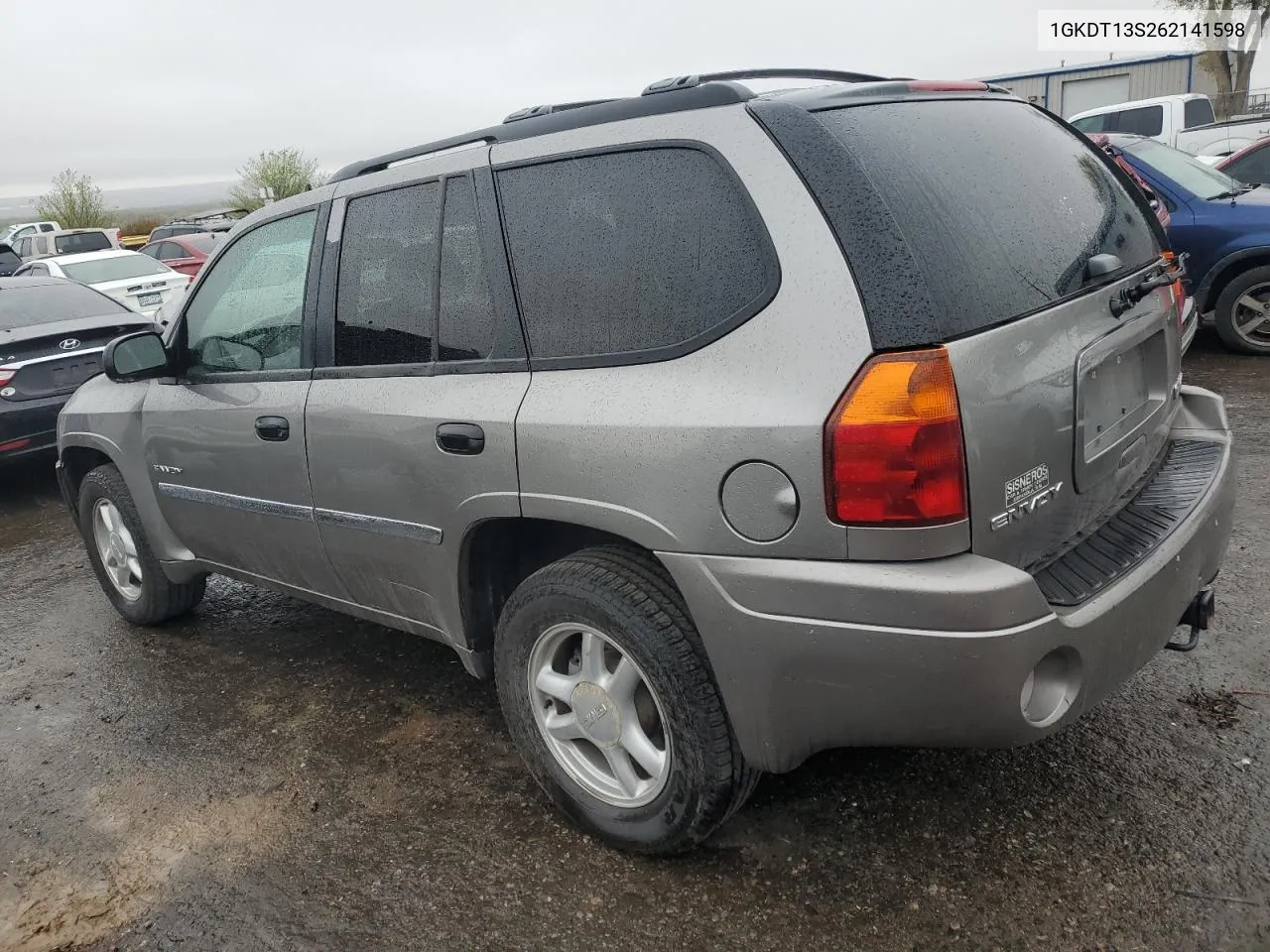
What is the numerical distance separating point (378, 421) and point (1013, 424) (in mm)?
1711

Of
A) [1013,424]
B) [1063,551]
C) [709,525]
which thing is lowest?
[1063,551]

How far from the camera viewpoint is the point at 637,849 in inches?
104

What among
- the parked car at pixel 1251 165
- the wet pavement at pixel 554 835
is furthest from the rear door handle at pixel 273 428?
the parked car at pixel 1251 165

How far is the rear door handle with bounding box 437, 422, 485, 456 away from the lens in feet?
8.75

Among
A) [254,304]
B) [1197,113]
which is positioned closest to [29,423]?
[254,304]

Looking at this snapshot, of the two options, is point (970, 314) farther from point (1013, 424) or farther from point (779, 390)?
point (779, 390)

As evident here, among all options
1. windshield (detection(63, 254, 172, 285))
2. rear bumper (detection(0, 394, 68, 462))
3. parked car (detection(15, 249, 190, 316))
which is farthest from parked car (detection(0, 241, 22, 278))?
rear bumper (detection(0, 394, 68, 462))

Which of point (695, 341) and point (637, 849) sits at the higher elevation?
point (695, 341)

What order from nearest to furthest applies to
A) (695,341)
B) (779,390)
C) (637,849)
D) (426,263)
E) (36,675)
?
(779,390), (695,341), (637,849), (426,263), (36,675)

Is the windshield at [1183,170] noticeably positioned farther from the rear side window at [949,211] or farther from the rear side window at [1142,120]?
the rear side window at [1142,120]

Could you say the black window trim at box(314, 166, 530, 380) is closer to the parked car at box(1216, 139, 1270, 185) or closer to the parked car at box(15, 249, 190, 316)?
the parked car at box(1216, 139, 1270, 185)

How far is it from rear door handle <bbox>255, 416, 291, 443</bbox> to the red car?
15.2 metres

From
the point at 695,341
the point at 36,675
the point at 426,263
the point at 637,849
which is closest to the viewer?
the point at 695,341

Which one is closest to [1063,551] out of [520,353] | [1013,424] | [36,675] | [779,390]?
[1013,424]
